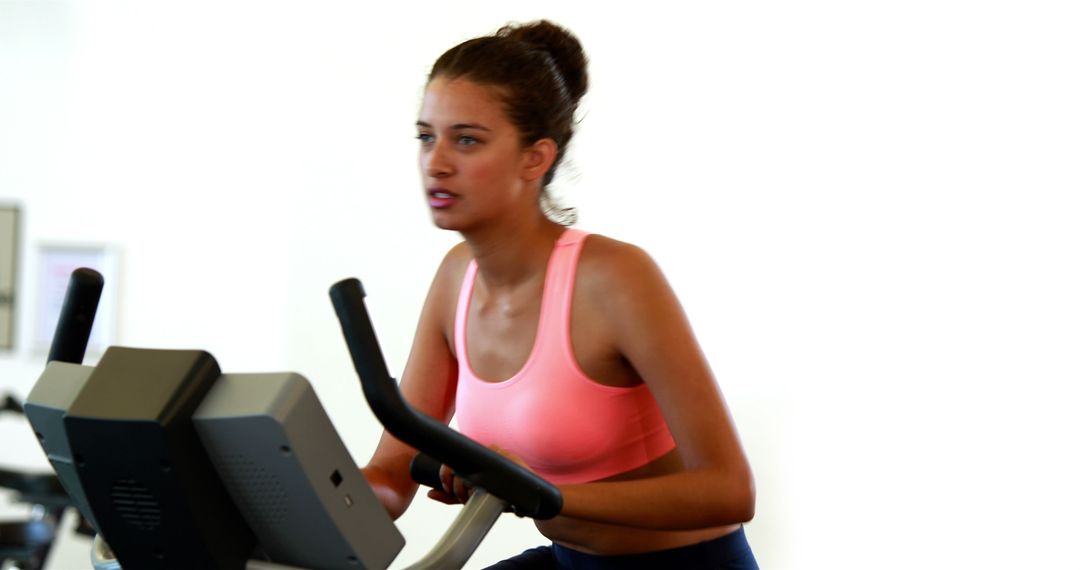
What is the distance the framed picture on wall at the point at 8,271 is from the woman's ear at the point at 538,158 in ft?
11.1

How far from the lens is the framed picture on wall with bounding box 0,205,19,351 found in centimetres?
446

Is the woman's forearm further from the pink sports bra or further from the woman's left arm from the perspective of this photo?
the pink sports bra

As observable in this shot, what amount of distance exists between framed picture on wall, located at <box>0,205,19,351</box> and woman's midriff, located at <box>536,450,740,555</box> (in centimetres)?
344

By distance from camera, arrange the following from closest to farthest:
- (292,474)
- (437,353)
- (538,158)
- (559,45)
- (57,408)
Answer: (292,474) → (57,408) → (538,158) → (559,45) → (437,353)

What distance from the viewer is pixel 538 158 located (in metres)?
1.68

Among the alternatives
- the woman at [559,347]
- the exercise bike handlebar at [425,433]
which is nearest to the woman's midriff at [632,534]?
the woman at [559,347]

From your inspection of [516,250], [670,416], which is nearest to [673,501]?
[670,416]

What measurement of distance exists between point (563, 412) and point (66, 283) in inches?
129

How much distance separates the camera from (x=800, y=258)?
8.36 ft

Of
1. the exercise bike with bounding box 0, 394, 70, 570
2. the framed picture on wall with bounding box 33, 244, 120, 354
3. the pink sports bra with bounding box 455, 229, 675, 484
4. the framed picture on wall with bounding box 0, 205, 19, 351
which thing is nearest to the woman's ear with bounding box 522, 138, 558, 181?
the pink sports bra with bounding box 455, 229, 675, 484

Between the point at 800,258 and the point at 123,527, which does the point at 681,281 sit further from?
the point at 123,527

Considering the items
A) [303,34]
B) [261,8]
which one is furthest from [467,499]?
[261,8]

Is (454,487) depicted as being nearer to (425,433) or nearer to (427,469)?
(427,469)

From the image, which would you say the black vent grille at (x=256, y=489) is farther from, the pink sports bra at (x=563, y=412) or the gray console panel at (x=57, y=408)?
the pink sports bra at (x=563, y=412)
